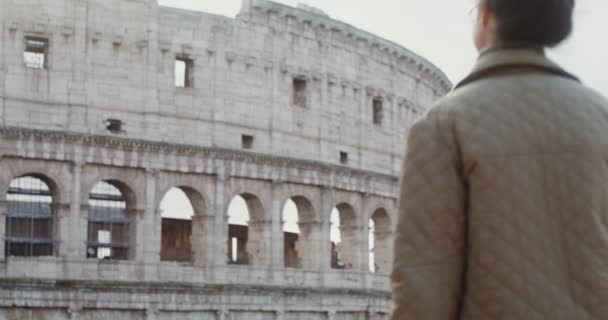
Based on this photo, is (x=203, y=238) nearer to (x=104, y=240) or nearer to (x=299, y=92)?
(x=104, y=240)

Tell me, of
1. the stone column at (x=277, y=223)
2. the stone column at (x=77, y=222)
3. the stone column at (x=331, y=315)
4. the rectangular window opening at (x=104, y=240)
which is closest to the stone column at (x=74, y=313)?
the stone column at (x=77, y=222)

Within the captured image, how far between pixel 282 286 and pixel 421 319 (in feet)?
91.6

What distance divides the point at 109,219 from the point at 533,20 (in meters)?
27.2

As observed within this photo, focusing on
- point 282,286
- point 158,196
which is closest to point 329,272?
point 282,286

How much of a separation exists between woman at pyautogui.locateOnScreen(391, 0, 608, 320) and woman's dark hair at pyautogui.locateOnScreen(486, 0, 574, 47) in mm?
195

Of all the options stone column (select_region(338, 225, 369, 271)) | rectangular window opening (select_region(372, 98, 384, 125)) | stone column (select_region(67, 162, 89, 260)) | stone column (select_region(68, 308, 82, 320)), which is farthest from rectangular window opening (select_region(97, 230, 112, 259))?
rectangular window opening (select_region(372, 98, 384, 125))

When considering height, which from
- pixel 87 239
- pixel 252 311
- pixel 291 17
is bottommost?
pixel 252 311

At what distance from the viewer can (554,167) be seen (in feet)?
8.66

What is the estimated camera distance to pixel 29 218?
89.7ft

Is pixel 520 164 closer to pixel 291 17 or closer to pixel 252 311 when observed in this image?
pixel 252 311

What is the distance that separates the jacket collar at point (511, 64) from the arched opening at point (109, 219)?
26031 millimetres

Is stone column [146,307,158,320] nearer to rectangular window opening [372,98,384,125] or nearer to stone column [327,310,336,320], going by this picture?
stone column [327,310,336,320]

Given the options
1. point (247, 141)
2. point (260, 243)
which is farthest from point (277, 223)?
point (247, 141)

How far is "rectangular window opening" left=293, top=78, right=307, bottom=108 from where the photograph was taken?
32750mm
